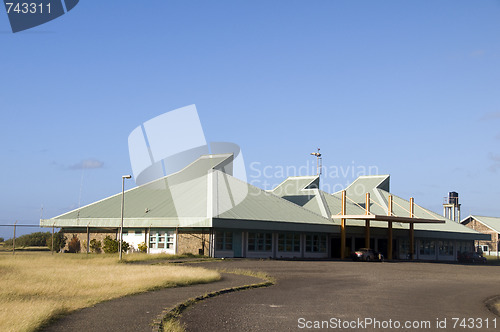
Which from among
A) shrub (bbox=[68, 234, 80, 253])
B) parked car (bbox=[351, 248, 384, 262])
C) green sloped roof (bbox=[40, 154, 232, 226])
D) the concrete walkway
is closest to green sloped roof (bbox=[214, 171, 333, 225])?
green sloped roof (bbox=[40, 154, 232, 226])

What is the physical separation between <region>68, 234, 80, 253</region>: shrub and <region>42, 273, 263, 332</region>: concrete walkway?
38.0 metres

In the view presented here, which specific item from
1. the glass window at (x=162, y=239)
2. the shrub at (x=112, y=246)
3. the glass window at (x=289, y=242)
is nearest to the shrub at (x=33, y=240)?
the shrub at (x=112, y=246)

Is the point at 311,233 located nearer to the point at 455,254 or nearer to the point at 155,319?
the point at 455,254

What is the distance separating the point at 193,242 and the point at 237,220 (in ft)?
13.8

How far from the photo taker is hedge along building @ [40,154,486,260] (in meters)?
50.9

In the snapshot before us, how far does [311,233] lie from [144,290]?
3735cm

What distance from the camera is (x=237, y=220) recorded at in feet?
164

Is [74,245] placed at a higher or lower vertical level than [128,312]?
lower

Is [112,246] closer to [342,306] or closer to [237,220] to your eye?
[237,220]

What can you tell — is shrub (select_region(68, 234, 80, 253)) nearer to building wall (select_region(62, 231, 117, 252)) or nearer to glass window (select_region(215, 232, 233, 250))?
building wall (select_region(62, 231, 117, 252))

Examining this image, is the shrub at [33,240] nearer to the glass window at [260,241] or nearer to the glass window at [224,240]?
the glass window at [224,240]

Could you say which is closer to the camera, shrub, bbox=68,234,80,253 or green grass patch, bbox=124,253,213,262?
green grass patch, bbox=124,253,213,262

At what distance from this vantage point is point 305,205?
6419 centimetres

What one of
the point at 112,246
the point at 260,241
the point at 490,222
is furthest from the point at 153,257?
the point at 490,222
